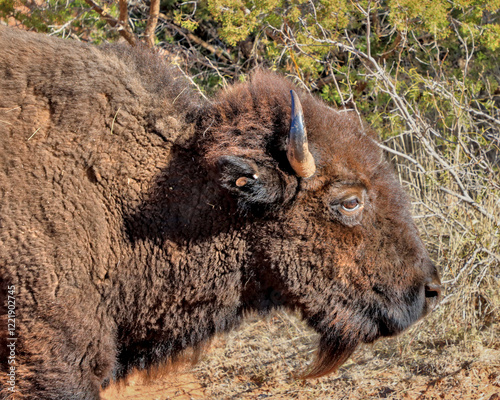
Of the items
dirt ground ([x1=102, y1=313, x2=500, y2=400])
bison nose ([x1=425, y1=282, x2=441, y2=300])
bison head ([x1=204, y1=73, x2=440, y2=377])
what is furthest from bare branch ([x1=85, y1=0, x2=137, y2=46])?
bison nose ([x1=425, y1=282, x2=441, y2=300])

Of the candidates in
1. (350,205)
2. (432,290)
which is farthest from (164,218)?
(432,290)

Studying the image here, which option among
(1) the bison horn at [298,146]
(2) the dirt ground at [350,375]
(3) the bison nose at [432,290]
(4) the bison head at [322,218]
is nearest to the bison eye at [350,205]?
(4) the bison head at [322,218]

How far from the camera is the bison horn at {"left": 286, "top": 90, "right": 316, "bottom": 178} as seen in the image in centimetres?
292

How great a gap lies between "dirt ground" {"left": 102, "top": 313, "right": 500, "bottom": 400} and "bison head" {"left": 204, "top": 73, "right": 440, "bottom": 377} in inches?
53.1

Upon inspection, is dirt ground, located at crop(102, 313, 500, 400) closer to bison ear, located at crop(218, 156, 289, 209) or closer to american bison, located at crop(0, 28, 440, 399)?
american bison, located at crop(0, 28, 440, 399)

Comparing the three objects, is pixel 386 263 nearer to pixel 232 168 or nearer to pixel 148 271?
pixel 232 168

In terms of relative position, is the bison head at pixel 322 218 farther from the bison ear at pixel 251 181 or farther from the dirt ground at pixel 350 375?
the dirt ground at pixel 350 375

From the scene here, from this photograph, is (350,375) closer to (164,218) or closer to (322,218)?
(322,218)

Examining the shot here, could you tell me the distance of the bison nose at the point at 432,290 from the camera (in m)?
3.37

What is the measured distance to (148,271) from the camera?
128 inches

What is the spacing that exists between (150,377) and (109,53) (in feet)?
7.19

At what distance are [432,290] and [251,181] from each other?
140 cm

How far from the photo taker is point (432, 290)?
Answer: 11.1 feet

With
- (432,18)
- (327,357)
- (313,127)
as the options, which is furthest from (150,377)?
(432,18)
